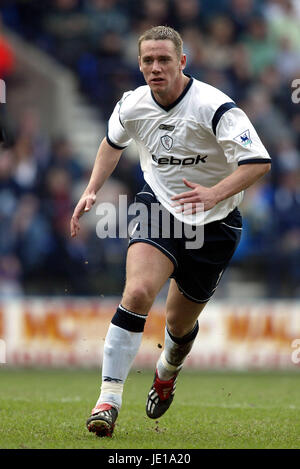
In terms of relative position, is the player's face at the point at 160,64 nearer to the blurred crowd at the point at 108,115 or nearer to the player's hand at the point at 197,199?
the player's hand at the point at 197,199

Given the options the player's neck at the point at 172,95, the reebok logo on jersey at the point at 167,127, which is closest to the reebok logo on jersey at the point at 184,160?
the reebok logo on jersey at the point at 167,127

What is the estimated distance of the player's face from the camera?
19.9ft

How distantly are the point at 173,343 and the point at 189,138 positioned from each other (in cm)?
171

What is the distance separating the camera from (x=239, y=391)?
31.5 ft

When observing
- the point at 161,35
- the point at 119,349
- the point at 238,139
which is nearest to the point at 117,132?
the point at 161,35

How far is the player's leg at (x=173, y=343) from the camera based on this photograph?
684 cm

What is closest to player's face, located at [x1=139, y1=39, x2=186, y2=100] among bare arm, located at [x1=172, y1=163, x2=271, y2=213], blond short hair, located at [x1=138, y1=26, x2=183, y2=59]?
blond short hair, located at [x1=138, y1=26, x2=183, y2=59]

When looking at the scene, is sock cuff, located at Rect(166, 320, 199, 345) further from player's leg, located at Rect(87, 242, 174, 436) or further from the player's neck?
the player's neck

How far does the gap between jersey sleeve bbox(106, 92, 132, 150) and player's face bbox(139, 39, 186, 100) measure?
534 mm

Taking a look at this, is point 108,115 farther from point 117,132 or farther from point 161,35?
point 161,35

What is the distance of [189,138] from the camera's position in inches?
246

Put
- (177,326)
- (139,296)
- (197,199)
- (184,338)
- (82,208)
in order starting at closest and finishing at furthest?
(197,199)
(139,296)
(82,208)
(177,326)
(184,338)
